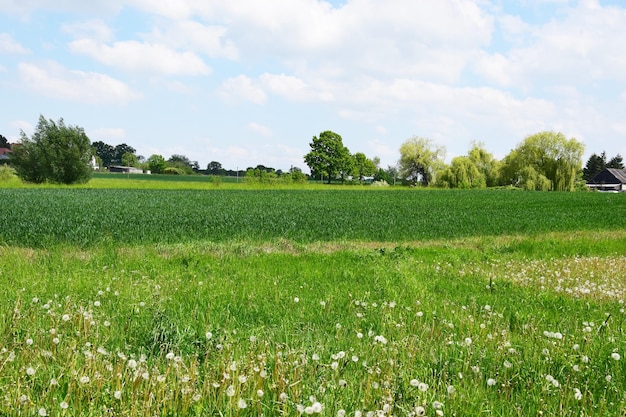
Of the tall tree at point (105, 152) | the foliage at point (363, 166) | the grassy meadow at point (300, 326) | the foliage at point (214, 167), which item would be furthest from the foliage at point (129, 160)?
the grassy meadow at point (300, 326)

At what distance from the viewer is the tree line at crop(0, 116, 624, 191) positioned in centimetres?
6303

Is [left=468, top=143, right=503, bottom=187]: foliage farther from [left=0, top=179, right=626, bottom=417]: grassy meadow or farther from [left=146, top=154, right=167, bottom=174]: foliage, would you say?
[left=146, top=154, right=167, bottom=174]: foliage

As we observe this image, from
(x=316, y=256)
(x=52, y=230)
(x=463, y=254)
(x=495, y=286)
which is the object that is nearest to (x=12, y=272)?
(x=52, y=230)

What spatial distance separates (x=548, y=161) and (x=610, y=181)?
141 ft

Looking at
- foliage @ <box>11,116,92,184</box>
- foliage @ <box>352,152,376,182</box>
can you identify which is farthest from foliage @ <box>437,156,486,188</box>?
foliage @ <box>11,116,92,184</box>

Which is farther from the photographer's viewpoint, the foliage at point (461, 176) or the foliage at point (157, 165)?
the foliage at point (157, 165)

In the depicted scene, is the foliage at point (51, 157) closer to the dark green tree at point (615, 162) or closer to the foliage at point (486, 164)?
the foliage at point (486, 164)

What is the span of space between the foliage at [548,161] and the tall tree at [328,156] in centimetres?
4000

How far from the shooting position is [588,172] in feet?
426

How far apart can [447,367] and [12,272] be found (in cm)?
808

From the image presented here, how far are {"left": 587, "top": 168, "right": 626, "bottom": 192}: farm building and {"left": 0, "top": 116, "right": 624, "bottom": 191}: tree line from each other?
17.2 metres

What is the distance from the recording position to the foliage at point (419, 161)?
9556 cm

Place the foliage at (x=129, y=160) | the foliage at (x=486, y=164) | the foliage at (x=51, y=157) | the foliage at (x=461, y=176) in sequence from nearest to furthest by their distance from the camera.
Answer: the foliage at (x=51, y=157), the foliage at (x=461, y=176), the foliage at (x=486, y=164), the foliage at (x=129, y=160)

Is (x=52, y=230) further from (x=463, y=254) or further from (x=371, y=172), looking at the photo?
(x=371, y=172)
